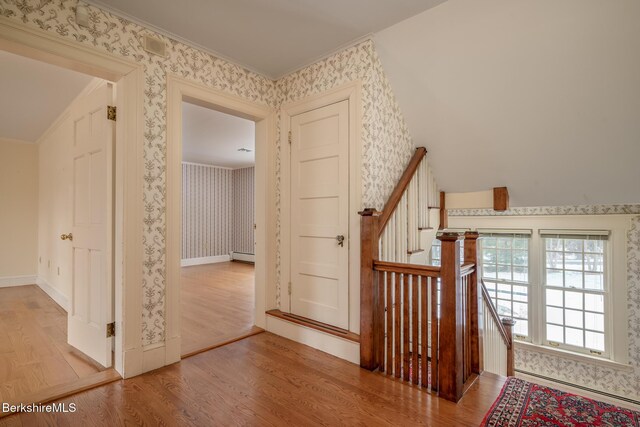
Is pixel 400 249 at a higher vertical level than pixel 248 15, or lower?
lower

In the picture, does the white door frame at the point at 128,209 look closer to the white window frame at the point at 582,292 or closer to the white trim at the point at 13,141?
the white trim at the point at 13,141

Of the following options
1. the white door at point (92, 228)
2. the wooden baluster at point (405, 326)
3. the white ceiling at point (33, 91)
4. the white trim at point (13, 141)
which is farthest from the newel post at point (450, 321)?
the white trim at point (13, 141)

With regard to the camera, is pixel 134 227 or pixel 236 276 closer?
pixel 134 227

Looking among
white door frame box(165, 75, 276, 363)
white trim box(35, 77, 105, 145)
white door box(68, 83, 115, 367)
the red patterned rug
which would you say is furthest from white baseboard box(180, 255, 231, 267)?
the red patterned rug

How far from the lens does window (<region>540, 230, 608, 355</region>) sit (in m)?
4.71

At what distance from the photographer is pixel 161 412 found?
1.73m

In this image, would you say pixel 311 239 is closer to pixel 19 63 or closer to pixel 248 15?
pixel 248 15

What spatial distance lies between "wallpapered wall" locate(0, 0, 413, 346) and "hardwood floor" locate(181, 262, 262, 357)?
0.61 metres

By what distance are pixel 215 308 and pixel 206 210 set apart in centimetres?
463

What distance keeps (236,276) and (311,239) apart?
379 centimetres

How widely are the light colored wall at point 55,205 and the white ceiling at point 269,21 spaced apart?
6.23 ft

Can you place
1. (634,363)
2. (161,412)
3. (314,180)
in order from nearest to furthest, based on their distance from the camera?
(161,412), (314,180), (634,363)

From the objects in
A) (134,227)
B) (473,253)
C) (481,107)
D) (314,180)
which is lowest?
(473,253)

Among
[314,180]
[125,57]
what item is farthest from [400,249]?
[125,57]
